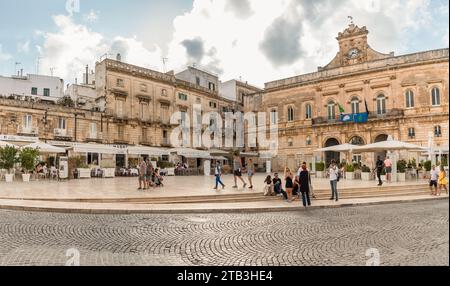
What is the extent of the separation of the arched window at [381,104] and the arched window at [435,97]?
14.1 ft

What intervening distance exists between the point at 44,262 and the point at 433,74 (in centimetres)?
3247

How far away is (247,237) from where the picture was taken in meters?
6.29

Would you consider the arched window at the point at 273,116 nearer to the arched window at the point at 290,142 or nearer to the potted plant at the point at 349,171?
the arched window at the point at 290,142

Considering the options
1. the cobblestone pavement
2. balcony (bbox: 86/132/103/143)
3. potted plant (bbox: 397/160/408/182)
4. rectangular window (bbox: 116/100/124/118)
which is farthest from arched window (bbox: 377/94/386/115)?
balcony (bbox: 86/132/103/143)

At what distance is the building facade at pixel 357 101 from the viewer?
28844 mm

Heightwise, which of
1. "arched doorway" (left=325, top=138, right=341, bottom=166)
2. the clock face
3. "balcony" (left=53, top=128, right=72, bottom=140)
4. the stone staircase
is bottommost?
the stone staircase

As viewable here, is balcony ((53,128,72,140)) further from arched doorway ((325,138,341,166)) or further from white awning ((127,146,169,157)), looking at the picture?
arched doorway ((325,138,341,166))

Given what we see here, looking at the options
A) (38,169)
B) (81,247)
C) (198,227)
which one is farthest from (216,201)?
(38,169)

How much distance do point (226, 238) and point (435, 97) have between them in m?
29.5

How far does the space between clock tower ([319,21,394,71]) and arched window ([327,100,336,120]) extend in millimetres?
4115

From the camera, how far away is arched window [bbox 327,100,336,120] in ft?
114

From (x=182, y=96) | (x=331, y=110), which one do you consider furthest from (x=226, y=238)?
(x=182, y=96)

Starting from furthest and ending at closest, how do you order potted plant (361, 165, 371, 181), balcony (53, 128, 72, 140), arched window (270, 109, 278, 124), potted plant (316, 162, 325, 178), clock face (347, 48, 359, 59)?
arched window (270, 109, 278, 124), clock face (347, 48, 359, 59), balcony (53, 128, 72, 140), potted plant (316, 162, 325, 178), potted plant (361, 165, 371, 181)

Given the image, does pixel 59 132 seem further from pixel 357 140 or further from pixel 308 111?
pixel 357 140
